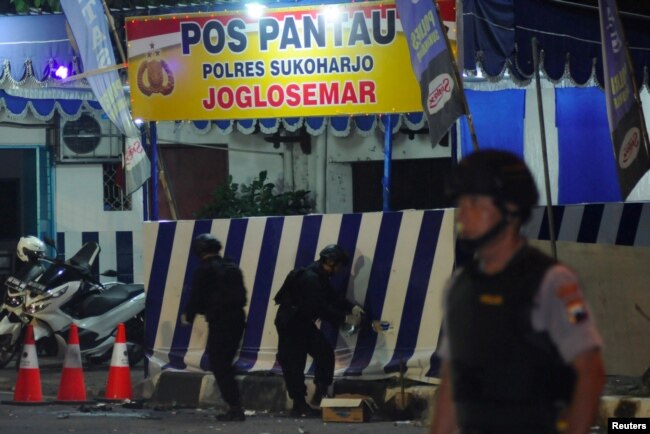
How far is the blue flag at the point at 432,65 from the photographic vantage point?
10.3 meters

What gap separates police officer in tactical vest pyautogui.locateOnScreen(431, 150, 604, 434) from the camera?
147 inches

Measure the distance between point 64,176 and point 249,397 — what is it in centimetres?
764

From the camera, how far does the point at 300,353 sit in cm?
1110

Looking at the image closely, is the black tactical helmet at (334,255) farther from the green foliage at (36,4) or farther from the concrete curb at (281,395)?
the green foliage at (36,4)

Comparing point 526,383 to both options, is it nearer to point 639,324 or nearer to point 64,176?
point 639,324

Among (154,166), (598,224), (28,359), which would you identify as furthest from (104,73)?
(598,224)

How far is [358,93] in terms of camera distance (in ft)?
39.8

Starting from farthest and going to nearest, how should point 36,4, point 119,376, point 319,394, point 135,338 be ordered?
point 36,4
point 135,338
point 119,376
point 319,394

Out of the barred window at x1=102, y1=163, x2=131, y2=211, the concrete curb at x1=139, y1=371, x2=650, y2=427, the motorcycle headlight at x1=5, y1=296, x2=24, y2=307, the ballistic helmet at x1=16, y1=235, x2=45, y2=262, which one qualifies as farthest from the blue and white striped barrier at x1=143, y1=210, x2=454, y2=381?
the barred window at x1=102, y1=163, x2=131, y2=211

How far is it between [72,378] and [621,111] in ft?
18.5

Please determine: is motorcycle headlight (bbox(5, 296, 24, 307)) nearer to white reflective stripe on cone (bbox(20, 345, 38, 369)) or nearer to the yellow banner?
white reflective stripe on cone (bbox(20, 345, 38, 369))

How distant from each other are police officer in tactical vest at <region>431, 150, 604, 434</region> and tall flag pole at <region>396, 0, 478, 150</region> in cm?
634

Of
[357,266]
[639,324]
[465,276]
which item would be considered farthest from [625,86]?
[465,276]

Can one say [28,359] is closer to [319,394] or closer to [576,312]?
[319,394]
